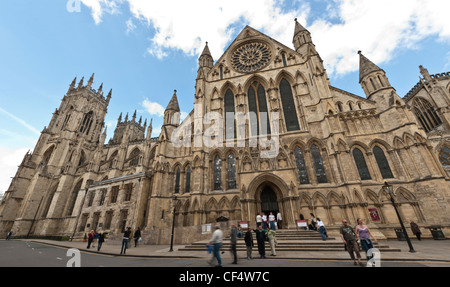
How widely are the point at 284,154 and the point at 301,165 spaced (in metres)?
2.24

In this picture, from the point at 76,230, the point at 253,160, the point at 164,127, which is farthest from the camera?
→ the point at 76,230

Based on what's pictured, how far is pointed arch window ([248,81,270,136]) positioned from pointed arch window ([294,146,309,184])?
141 inches

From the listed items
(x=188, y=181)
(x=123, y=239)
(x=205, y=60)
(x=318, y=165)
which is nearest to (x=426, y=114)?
(x=318, y=165)

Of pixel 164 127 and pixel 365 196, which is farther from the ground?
pixel 164 127

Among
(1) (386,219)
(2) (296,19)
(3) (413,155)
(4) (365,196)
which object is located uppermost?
(2) (296,19)

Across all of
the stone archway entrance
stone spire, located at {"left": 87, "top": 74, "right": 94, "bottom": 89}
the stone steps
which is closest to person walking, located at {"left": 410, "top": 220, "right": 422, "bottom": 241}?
the stone steps

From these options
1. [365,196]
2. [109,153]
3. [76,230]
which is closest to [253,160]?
[365,196]

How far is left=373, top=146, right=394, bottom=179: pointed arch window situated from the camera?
47.4ft

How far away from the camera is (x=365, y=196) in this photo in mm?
14000

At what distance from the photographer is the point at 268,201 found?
16281 millimetres

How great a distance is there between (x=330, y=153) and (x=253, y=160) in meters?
6.69
